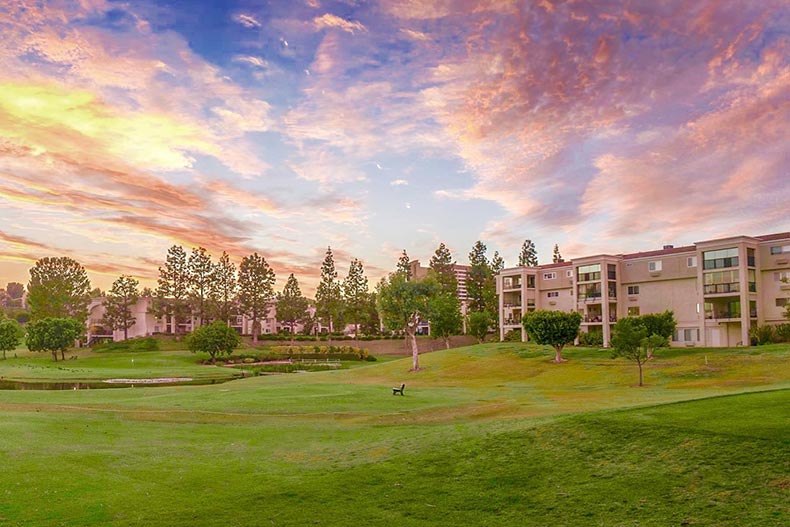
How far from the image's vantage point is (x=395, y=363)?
74.4 metres

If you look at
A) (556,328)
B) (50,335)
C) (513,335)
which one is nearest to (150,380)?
(50,335)

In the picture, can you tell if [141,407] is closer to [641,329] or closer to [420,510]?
[420,510]

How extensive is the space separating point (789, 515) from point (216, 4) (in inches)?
1210

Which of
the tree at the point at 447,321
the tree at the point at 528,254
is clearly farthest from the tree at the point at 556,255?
the tree at the point at 447,321

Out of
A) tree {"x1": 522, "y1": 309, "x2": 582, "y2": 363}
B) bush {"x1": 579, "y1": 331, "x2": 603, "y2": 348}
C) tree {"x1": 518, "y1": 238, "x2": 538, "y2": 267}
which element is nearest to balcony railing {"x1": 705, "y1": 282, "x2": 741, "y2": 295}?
bush {"x1": 579, "y1": 331, "x2": 603, "y2": 348}

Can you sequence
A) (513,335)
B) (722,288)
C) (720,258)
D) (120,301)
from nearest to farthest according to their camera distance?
(722,288) < (720,258) < (513,335) < (120,301)

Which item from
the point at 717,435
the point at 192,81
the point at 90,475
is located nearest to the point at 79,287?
the point at 192,81

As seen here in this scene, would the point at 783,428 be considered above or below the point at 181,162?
below

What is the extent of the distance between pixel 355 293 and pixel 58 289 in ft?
193

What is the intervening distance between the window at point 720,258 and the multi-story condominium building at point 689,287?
10cm

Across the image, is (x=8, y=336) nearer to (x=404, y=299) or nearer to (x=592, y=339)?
(x=404, y=299)

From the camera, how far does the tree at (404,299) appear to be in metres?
66.6

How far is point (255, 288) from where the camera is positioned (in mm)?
124688

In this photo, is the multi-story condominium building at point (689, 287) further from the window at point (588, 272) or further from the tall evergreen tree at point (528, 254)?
the tall evergreen tree at point (528, 254)
